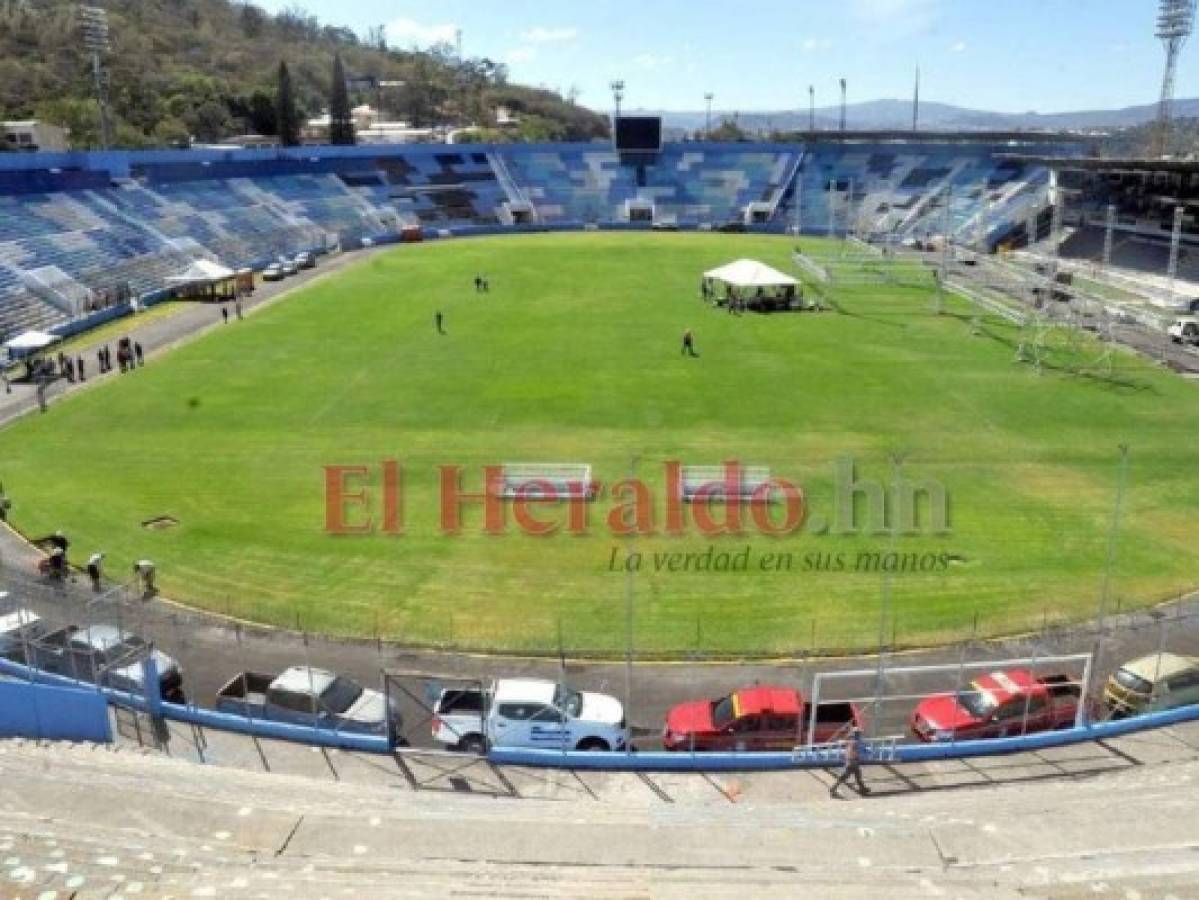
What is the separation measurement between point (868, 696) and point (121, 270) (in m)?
54.9

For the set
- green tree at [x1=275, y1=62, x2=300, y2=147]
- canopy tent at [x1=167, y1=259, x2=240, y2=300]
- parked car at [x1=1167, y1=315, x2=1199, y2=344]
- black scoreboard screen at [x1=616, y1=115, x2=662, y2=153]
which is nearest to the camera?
parked car at [x1=1167, y1=315, x2=1199, y2=344]

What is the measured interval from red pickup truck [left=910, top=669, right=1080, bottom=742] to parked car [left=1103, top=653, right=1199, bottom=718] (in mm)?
888

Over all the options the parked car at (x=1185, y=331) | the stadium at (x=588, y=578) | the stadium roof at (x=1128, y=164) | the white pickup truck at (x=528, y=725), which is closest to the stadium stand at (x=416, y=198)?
the stadium at (x=588, y=578)

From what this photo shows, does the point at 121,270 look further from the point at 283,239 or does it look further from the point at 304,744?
the point at 304,744

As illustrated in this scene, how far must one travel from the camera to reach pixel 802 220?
309ft

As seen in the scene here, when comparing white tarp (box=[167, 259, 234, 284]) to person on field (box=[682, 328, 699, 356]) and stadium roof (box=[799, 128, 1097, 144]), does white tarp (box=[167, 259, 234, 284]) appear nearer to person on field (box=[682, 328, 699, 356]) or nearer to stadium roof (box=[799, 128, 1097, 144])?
person on field (box=[682, 328, 699, 356])

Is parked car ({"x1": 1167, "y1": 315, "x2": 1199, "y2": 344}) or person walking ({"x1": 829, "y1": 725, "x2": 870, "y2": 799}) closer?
person walking ({"x1": 829, "y1": 725, "x2": 870, "y2": 799})

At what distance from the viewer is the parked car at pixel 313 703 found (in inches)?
641

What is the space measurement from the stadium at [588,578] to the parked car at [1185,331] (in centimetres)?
67

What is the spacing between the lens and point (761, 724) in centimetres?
1589

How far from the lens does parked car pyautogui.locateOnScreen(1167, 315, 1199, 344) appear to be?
153 ft

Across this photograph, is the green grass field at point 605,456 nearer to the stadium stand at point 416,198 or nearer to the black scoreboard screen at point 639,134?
the stadium stand at point 416,198

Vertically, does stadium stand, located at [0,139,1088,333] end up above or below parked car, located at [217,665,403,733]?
above

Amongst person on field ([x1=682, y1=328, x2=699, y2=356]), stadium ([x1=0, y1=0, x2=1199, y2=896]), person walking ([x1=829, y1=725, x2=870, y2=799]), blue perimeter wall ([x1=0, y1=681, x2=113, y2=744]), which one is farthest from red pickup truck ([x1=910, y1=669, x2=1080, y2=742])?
person on field ([x1=682, y1=328, x2=699, y2=356])
